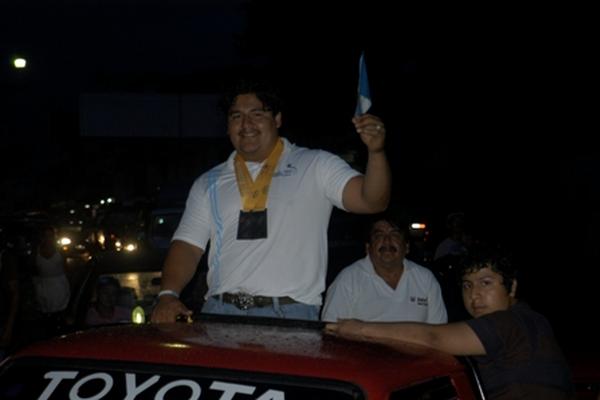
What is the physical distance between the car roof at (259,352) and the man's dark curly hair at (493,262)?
40.4 inches

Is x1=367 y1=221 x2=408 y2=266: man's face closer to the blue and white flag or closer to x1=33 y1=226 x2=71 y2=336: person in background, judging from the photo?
the blue and white flag

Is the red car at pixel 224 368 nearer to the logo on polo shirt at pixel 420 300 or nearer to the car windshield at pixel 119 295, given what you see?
the logo on polo shirt at pixel 420 300

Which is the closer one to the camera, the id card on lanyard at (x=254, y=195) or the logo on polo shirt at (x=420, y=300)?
the id card on lanyard at (x=254, y=195)

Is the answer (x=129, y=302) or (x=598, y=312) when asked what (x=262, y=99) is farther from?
(x=598, y=312)

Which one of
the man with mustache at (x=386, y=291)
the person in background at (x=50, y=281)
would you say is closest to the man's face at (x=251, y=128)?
the man with mustache at (x=386, y=291)

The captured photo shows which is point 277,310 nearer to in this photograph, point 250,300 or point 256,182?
point 250,300

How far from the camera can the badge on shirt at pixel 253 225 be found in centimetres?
439

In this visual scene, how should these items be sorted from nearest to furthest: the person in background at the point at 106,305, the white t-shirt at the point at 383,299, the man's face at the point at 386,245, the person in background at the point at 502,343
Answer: the person in background at the point at 502,343 < the white t-shirt at the point at 383,299 < the man's face at the point at 386,245 < the person in background at the point at 106,305

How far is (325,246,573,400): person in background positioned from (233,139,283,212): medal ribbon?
0.94 m

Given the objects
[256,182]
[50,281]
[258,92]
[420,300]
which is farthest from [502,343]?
[50,281]

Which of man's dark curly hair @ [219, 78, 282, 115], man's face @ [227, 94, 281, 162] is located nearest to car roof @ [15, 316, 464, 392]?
man's face @ [227, 94, 281, 162]

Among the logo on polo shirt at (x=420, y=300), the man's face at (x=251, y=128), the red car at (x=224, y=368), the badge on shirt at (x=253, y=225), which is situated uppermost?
the man's face at (x=251, y=128)

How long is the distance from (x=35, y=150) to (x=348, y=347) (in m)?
75.9

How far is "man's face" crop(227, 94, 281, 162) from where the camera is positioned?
4656 mm
